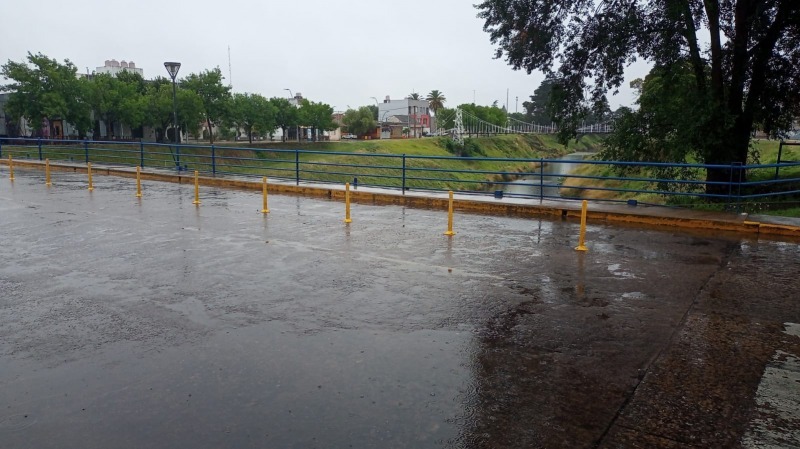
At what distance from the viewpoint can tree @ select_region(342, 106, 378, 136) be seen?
394 ft

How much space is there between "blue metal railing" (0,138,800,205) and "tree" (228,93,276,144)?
6.95m

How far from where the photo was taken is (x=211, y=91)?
7719cm

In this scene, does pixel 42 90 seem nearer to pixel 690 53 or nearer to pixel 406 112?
pixel 690 53

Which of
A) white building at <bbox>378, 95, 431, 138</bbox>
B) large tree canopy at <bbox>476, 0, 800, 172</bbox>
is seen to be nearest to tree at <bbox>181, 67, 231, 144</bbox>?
large tree canopy at <bbox>476, 0, 800, 172</bbox>

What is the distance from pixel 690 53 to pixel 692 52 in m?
0.44

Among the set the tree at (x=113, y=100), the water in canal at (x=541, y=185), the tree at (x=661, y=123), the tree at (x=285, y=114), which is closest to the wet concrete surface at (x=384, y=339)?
the water in canal at (x=541, y=185)

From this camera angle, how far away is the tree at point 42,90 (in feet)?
190

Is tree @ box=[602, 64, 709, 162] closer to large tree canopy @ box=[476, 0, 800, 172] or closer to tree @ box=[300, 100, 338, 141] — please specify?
large tree canopy @ box=[476, 0, 800, 172]

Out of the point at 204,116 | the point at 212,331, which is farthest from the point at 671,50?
the point at 204,116

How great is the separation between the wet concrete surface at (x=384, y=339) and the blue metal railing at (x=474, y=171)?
2.19 metres

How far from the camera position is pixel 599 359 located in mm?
5625

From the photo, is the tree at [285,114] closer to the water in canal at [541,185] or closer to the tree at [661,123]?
the water in canal at [541,185]

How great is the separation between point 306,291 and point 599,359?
13.1 ft

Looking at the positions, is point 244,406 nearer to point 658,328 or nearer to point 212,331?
point 212,331
